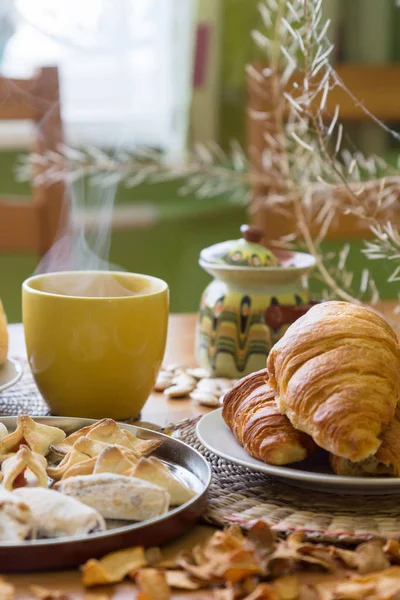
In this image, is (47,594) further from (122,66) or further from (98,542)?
(122,66)

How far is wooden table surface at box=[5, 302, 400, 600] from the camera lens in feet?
1.47

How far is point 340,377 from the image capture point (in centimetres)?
56

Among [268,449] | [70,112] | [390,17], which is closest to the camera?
[268,449]

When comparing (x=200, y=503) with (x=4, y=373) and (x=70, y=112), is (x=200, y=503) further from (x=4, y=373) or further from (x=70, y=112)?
(x=70, y=112)

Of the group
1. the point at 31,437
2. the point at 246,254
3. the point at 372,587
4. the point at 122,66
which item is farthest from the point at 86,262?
the point at 122,66

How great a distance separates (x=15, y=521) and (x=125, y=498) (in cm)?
6

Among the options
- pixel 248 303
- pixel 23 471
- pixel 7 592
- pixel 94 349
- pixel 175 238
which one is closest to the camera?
pixel 7 592

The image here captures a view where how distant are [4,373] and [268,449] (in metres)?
0.30

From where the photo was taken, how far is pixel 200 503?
51cm

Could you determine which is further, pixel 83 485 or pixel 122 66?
pixel 122 66

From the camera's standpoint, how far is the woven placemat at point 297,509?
521mm

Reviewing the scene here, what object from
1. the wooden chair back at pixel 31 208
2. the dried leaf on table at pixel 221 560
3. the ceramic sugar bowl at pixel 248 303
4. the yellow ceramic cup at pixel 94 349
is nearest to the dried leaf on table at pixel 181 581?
the dried leaf on table at pixel 221 560

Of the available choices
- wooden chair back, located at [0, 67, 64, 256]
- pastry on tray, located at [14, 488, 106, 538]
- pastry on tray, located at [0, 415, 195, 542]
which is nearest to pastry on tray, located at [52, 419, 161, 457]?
pastry on tray, located at [0, 415, 195, 542]

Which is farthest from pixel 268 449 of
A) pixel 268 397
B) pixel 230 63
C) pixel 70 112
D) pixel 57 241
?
pixel 230 63
